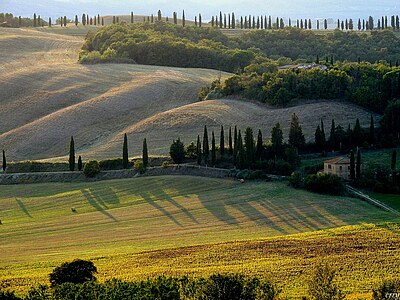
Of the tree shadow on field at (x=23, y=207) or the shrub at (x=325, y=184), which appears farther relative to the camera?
the shrub at (x=325, y=184)

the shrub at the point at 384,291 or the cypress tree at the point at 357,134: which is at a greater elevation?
the cypress tree at the point at 357,134

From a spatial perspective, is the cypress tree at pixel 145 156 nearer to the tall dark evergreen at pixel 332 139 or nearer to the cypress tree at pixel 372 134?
the tall dark evergreen at pixel 332 139

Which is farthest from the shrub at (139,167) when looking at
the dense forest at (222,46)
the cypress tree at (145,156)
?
the dense forest at (222,46)

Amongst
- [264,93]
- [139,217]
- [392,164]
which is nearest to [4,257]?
[139,217]

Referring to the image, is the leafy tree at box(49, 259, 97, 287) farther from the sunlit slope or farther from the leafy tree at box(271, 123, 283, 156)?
the sunlit slope

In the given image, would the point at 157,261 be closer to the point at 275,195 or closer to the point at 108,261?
the point at 108,261

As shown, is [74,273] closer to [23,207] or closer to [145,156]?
[23,207]
